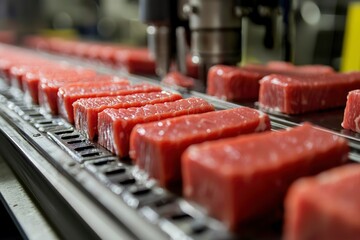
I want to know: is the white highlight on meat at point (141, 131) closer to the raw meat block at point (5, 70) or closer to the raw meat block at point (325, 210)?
the raw meat block at point (325, 210)

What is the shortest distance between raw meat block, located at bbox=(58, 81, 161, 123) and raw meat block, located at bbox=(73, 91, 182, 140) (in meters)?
0.12

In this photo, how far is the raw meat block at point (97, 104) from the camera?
1440 mm

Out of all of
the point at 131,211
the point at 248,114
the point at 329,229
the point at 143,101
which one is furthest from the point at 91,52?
the point at 329,229

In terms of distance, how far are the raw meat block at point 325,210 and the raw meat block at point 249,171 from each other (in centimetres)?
11

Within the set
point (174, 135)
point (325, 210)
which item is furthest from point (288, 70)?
point (325, 210)

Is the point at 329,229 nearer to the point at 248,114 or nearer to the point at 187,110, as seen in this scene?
the point at 248,114

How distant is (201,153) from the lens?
931 mm

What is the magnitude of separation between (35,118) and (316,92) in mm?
1232

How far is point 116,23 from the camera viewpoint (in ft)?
24.3

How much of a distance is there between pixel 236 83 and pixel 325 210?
1.30 meters

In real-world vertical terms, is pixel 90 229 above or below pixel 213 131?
below

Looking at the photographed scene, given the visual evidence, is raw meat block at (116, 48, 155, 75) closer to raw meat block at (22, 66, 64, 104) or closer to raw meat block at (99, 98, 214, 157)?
raw meat block at (22, 66, 64, 104)

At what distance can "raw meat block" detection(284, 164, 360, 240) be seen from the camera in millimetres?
684

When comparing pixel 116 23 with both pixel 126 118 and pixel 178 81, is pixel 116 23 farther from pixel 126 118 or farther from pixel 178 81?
pixel 126 118
